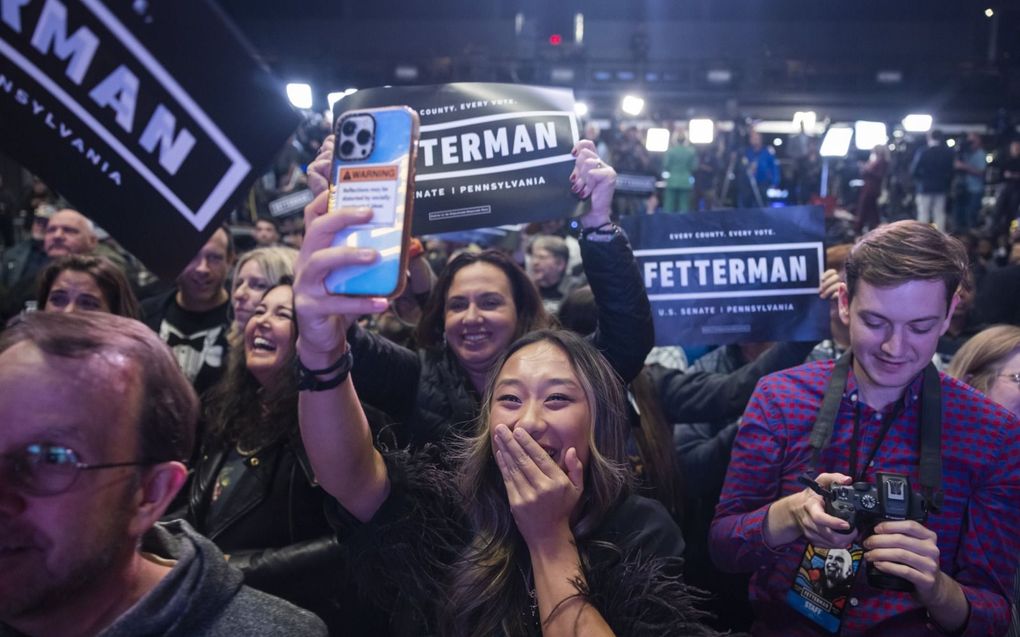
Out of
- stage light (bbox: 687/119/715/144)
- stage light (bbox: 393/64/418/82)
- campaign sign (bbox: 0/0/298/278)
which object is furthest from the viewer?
stage light (bbox: 393/64/418/82)

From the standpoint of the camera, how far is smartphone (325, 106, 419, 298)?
1.24 m

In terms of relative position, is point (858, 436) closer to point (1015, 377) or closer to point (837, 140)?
point (1015, 377)

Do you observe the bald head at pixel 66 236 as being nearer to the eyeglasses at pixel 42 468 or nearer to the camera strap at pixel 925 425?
the eyeglasses at pixel 42 468

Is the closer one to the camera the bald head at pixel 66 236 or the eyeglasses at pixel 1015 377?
the eyeglasses at pixel 1015 377

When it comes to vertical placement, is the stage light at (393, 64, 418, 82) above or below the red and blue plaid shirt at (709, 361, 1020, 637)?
above

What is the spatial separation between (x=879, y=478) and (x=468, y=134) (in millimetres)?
1538

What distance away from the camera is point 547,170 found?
249 centimetres

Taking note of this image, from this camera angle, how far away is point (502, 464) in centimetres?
157

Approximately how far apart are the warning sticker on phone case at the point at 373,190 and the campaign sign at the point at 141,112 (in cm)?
27

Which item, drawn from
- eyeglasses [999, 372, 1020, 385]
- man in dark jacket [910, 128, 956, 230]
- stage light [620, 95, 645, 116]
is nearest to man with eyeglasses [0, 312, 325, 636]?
eyeglasses [999, 372, 1020, 385]

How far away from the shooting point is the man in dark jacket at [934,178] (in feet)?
41.0

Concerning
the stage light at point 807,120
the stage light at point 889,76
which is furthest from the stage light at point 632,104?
the stage light at point 889,76

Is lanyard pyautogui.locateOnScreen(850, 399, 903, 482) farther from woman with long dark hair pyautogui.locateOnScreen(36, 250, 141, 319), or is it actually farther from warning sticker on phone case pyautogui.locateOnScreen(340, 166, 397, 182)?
woman with long dark hair pyautogui.locateOnScreen(36, 250, 141, 319)

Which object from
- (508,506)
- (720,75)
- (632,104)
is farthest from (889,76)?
(508,506)
